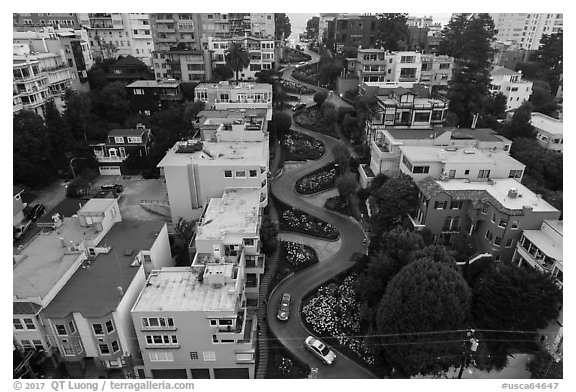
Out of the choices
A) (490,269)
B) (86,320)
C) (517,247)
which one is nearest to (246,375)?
(86,320)

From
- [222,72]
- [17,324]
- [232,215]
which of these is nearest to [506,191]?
[232,215]

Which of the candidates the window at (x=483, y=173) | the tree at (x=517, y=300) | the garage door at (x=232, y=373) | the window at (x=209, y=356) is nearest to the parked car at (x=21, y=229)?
the window at (x=209, y=356)

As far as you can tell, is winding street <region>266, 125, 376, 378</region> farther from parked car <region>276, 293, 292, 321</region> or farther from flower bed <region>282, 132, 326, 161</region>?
flower bed <region>282, 132, 326, 161</region>

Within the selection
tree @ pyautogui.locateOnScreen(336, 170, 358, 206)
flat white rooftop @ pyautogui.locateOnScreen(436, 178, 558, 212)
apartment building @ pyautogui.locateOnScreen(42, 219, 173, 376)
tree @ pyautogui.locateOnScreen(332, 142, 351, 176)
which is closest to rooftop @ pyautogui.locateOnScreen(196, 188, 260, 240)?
apartment building @ pyautogui.locateOnScreen(42, 219, 173, 376)

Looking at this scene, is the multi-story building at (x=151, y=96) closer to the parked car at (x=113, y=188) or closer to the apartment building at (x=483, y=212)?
the parked car at (x=113, y=188)

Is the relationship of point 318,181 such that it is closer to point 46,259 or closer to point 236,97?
point 236,97
